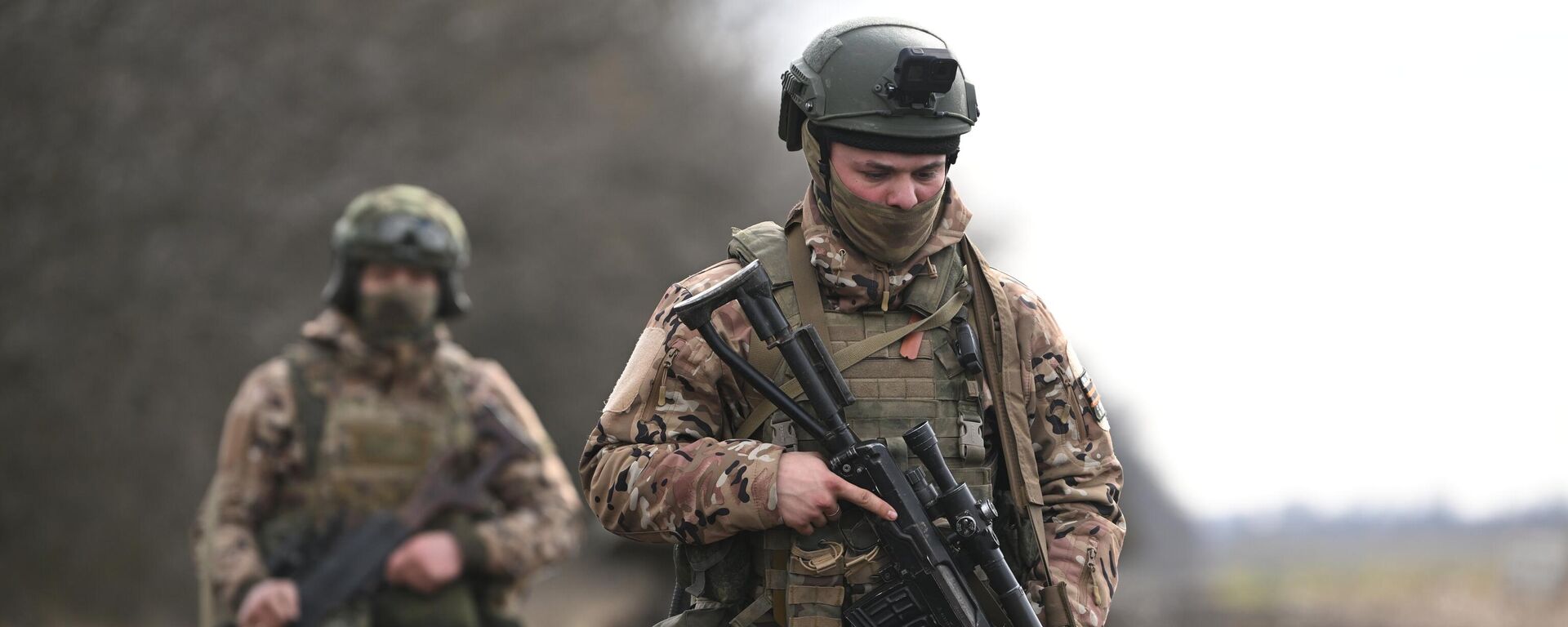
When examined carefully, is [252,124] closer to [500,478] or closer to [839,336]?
[839,336]

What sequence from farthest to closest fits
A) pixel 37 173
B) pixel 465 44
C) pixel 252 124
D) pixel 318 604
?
pixel 465 44 < pixel 252 124 < pixel 37 173 < pixel 318 604

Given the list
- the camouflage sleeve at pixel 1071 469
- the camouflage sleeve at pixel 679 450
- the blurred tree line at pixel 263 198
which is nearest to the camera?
the camouflage sleeve at pixel 679 450

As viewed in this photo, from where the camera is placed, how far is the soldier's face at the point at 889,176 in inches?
164

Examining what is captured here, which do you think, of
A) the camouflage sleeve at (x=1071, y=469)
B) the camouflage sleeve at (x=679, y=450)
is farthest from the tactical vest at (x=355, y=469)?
the camouflage sleeve at (x=1071, y=469)

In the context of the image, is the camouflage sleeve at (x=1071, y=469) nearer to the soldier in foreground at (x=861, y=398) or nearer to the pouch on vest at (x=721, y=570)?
the soldier in foreground at (x=861, y=398)

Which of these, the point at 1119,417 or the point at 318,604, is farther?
the point at 1119,417

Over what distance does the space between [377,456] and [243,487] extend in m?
0.21

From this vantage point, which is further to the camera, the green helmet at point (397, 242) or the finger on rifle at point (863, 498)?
the finger on rifle at point (863, 498)

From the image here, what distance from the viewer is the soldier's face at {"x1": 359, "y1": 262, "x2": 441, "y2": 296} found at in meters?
2.84

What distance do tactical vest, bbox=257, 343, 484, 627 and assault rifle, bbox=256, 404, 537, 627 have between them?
0.05ft

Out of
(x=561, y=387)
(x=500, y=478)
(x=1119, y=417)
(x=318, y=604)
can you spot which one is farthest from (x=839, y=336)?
(x=1119, y=417)

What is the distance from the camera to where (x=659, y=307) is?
4242mm

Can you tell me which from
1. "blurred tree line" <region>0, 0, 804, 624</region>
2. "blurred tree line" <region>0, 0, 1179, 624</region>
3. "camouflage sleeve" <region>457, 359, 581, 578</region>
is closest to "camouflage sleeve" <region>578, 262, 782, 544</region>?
"camouflage sleeve" <region>457, 359, 581, 578</region>

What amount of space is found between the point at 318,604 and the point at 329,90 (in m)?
11.1
